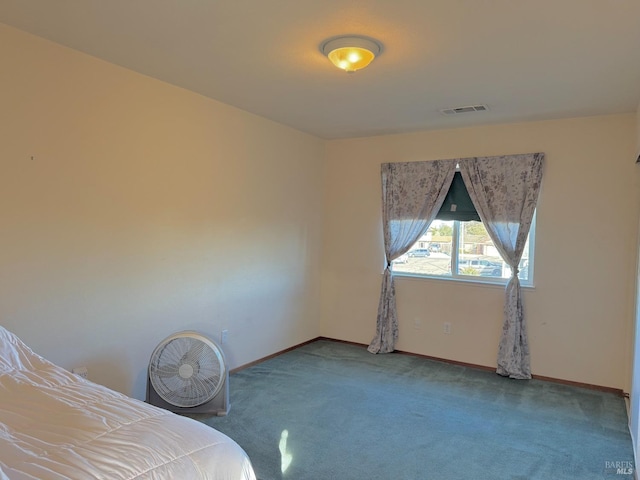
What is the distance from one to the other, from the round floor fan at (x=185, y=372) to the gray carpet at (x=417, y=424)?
0.20 m

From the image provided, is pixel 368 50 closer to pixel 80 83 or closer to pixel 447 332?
pixel 80 83

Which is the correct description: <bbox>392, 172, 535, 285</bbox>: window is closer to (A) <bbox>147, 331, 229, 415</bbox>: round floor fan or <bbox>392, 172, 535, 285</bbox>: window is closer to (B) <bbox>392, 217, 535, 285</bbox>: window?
(B) <bbox>392, 217, 535, 285</bbox>: window

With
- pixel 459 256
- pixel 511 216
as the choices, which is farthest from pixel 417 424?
pixel 511 216

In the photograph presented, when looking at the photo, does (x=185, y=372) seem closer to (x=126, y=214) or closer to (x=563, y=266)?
(x=126, y=214)

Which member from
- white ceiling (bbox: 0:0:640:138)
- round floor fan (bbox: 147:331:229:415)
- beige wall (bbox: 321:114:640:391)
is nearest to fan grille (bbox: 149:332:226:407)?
round floor fan (bbox: 147:331:229:415)

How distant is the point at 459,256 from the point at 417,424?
197cm

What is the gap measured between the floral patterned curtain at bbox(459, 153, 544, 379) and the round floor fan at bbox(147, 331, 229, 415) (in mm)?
2618

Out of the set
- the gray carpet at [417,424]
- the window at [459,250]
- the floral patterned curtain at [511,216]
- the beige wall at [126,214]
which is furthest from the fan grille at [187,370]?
the floral patterned curtain at [511,216]

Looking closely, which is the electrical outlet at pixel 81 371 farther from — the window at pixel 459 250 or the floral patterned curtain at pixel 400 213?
the window at pixel 459 250

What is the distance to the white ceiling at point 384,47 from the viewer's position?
2.02 m

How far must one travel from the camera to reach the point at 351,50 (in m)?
2.35

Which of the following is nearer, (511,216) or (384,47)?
(384,47)

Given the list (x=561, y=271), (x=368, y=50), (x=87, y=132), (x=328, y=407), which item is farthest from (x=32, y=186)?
(x=561, y=271)

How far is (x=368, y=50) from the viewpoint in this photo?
2.35 meters
